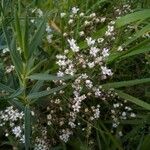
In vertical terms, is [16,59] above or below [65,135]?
above

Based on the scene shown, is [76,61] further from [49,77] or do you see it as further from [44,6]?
[44,6]

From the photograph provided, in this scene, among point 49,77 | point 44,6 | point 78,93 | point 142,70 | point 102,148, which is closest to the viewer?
point 49,77

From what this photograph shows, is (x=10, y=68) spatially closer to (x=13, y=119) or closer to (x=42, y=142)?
(x=13, y=119)

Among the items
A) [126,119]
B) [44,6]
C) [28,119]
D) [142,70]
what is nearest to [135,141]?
[126,119]

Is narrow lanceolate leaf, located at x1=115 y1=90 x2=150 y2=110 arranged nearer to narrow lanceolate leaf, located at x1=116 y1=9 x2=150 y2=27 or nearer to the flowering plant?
the flowering plant

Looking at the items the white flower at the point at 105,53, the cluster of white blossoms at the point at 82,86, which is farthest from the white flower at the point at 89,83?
the white flower at the point at 105,53

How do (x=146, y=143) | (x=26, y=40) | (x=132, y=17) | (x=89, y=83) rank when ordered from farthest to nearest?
(x=132, y=17) → (x=146, y=143) → (x=89, y=83) → (x=26, y=40)

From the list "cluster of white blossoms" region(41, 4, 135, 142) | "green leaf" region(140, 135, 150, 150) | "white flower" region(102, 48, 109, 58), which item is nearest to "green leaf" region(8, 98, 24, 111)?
"cluster of white blossoms" region(41, 4, 135, 142)

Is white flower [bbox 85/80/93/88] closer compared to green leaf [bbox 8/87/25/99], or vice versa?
green leaf [bbox 8/87/25/99]

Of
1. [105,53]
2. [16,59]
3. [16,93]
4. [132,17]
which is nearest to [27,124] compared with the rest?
[16,93]
